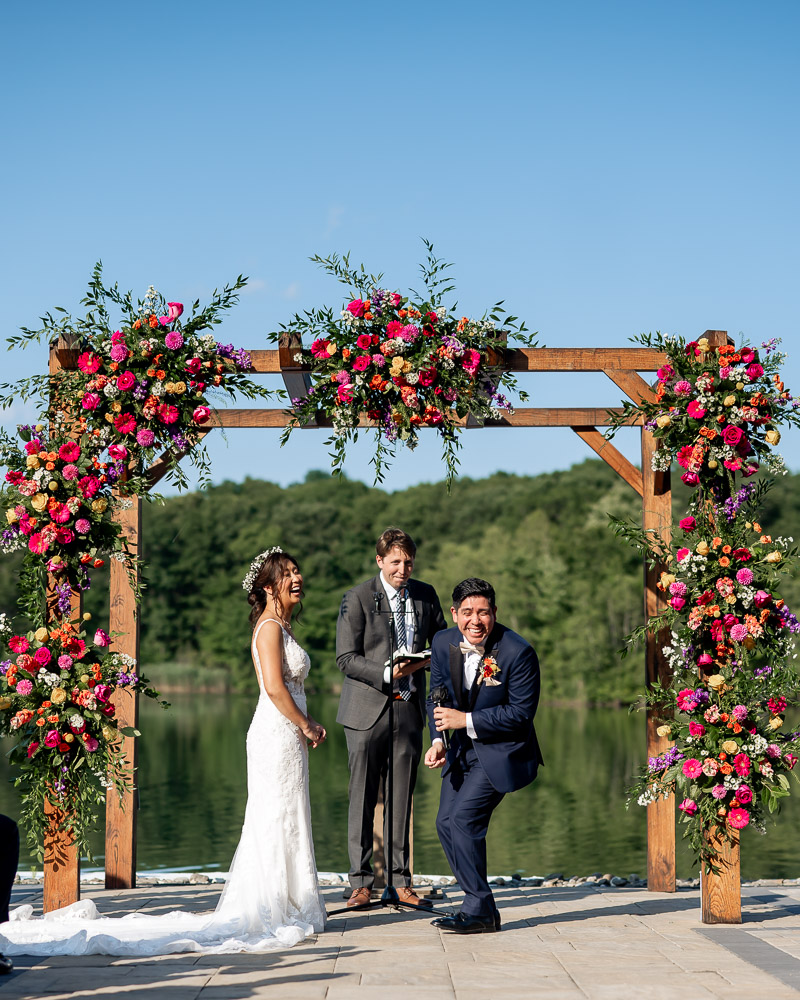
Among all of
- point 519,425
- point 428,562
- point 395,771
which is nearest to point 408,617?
point 395,771

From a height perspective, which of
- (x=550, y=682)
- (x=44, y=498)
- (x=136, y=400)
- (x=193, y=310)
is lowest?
(x=550, y=682)

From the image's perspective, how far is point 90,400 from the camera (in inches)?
261

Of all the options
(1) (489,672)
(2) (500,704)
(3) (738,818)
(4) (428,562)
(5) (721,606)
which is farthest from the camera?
(4) (428,562)

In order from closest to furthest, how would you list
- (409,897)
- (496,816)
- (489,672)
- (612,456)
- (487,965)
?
(487,965), (489,672), (409,897), (612,456), (496,816)

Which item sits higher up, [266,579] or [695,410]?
[695,410]

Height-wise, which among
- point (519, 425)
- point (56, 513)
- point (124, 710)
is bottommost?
point (124, 710)

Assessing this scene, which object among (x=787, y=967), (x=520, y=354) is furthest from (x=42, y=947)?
(x=520, y=354)

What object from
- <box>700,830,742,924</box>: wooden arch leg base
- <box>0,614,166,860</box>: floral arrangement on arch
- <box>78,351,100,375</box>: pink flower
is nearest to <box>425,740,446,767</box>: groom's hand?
<box>700,830,742,924</box>: wooden arch leg base

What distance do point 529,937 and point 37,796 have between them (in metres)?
2.66

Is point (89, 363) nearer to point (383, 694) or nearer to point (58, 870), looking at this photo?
point (383, 694)

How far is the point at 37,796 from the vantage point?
21.0ft

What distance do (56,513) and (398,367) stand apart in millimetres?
2010

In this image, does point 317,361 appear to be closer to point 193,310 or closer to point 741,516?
point 193,310

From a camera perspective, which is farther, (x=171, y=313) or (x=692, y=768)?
(x=171, y=313)
